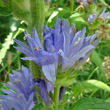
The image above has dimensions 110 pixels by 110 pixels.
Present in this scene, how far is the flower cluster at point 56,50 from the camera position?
1.46ft

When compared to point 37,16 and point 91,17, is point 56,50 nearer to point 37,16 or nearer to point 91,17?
point 37,16

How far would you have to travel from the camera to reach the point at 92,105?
49 cm

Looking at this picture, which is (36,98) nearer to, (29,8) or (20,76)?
(20,76)

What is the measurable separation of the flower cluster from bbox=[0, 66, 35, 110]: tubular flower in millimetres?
79

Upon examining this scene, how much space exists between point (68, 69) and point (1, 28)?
102cm

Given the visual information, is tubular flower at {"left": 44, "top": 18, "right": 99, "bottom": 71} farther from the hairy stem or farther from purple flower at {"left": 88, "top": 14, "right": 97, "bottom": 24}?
purple flower at {"left": 88, "top": 14, "right": 97, "bottom": 24}

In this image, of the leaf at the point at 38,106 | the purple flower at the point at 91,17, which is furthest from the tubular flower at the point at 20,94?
the purple flower at the point at 91,17

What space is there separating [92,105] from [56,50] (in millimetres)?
135

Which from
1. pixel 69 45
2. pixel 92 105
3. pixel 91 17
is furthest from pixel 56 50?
pixel 91 17

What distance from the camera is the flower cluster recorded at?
1.46 ft

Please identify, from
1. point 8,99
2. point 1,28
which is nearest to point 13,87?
point 8,99

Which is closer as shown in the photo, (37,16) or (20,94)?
(37,16)

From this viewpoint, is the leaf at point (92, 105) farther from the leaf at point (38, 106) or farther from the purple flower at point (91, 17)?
the purple flower at point (91, 17)

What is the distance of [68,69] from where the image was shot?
0.47 meters
